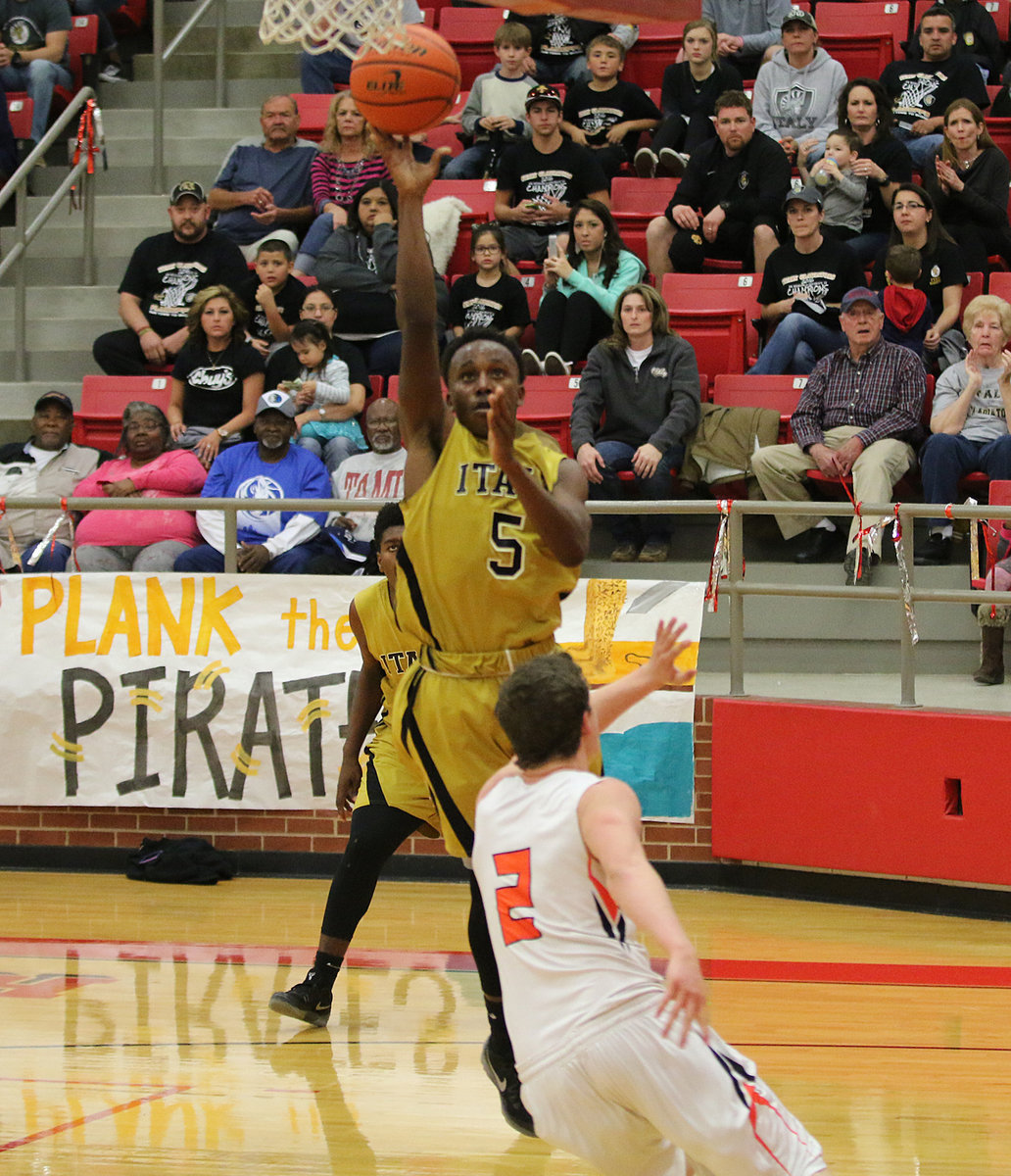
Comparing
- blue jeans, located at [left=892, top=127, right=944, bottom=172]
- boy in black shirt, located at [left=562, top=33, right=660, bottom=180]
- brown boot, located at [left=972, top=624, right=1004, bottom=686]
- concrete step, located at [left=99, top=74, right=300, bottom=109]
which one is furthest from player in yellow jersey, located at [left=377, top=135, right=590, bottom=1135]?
concrete step, located at [left=99, top=74, right=300, bottom=109]

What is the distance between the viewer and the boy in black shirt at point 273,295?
9758 mm

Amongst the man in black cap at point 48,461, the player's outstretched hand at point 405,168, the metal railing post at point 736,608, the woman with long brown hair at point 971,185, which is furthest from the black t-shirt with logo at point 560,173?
the player's outstretched hand at point 405,168

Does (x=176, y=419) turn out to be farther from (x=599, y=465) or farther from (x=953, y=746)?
(x=953, y=746)

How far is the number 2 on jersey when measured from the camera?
3113 millimetres

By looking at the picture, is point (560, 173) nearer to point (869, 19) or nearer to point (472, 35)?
point (472, 35)

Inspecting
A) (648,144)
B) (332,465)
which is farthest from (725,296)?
(332,465)

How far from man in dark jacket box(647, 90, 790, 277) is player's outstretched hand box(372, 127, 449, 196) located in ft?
19.3

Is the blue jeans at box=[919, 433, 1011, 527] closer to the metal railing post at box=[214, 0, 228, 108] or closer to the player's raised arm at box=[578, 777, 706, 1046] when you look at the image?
the player's raised arm at box=[578, 777, 706, 1046]

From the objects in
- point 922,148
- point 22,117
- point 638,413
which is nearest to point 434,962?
point 638,413

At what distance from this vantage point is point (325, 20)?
477cm

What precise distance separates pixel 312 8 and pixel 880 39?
7.65m

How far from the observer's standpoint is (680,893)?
7.30 metres

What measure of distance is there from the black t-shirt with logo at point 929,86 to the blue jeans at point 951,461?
358cm

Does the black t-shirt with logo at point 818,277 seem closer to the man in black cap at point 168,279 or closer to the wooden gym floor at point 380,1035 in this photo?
the man in black cap at point 168,279
